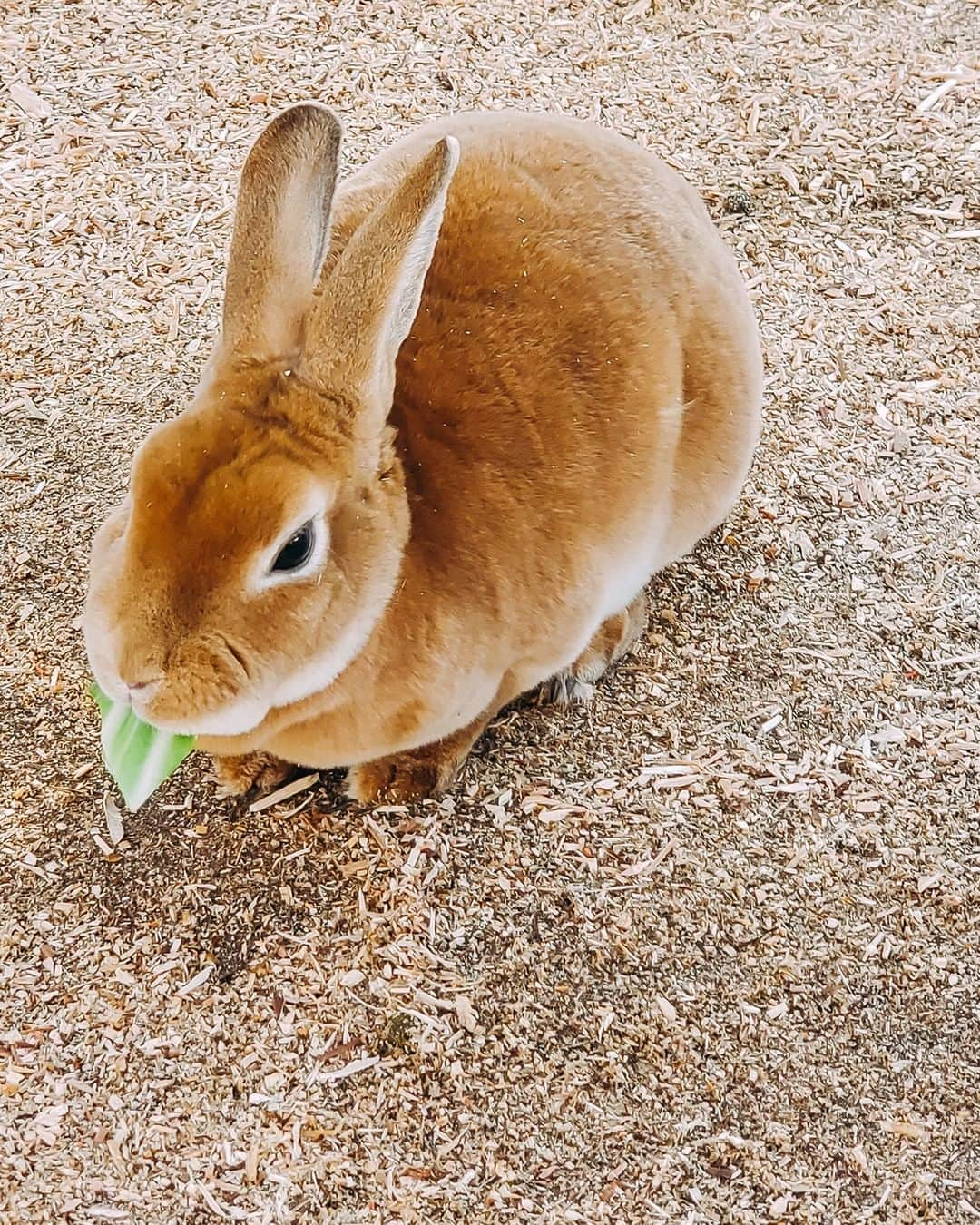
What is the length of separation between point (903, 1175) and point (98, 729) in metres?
1.90

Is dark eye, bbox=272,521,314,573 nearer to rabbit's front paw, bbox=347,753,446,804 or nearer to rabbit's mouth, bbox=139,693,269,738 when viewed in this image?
rabbit's mouth, bbox=139,693,269,738

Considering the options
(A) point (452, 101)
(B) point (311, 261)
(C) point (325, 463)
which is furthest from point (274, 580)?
(A) point (452, 101)

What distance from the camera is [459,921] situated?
265 cm

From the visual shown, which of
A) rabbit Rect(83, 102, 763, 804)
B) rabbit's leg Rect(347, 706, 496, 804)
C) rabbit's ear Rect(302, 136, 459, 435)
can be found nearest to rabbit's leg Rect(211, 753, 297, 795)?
rabbit Rect(83, 102, 763, 804)

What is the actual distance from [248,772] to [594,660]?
86cm

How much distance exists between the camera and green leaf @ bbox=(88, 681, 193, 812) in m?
2.25

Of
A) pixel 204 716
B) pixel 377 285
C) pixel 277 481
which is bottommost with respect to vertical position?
pixel 204 716

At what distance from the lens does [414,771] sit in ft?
9.18

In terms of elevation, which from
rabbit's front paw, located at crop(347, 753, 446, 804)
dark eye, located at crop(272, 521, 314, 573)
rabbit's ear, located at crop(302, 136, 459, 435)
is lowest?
rabbit's front paw, located at crop(347, 753, 446, 804)

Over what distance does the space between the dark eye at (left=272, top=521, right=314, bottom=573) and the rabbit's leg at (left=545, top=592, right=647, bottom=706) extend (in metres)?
1.04

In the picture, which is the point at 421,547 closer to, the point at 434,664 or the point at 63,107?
the point at 434,664

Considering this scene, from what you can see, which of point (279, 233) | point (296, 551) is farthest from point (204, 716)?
point (279, 233)

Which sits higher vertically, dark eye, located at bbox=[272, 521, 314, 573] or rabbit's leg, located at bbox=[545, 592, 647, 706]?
dark eye, located at bbox=[272, 521, 314, 573]

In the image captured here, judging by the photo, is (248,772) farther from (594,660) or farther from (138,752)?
Result: (594,660)
